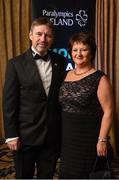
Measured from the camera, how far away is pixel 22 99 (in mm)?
2135

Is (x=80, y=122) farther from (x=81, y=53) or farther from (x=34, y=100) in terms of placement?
(x=81, y=53)

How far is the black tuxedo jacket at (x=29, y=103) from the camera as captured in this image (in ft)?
6.93

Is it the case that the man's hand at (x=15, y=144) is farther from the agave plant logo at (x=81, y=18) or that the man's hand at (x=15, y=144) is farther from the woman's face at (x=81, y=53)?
the agave plant logo at (x=81, y=18)

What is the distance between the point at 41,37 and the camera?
2088 mm

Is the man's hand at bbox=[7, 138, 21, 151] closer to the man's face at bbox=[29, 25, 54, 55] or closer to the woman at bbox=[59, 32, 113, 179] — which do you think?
the woman at bbox=[59, 32, 113, 179]

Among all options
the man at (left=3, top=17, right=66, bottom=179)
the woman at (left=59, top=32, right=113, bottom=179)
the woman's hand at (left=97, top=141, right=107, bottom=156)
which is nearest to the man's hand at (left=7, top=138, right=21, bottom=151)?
the man at (left=3, top=17, right=66, bottom=179)

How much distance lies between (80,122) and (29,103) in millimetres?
351

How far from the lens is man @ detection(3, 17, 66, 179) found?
2111 mm

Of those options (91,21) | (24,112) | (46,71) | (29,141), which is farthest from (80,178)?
(91,21)

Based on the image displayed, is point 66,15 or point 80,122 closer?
point 80,122

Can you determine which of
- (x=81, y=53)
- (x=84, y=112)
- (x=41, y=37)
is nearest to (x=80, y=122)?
(x=84, y=112)

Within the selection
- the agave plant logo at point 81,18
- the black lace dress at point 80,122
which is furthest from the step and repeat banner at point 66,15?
the black lace dress at point 80,122

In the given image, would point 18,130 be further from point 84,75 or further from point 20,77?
point 84,75

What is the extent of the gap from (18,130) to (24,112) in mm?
134
